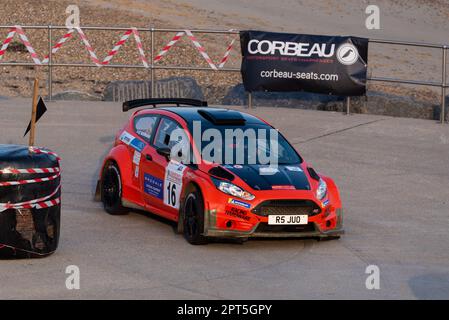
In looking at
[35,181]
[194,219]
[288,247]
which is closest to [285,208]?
[288,247]

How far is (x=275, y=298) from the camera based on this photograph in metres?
11.0

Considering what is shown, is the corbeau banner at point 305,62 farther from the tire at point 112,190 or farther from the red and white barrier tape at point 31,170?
the red and white barrier tape at point 31,170

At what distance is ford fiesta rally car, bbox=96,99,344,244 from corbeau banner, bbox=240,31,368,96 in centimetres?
794

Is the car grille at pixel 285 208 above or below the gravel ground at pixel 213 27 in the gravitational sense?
below

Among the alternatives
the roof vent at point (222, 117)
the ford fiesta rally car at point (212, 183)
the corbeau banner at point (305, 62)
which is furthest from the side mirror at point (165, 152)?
the corbeau banner at point (305, 62)

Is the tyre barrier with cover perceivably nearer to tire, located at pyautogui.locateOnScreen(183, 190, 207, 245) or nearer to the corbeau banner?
tire, located at pyautogui.locateOnScreen(183, 190, 207, 245)

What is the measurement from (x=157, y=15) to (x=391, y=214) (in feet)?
101

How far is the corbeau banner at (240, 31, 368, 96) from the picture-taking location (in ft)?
76.8

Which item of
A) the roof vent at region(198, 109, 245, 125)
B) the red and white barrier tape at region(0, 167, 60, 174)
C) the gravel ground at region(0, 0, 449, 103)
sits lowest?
the red and white barrier tape at region(0, 167, 60, 174)

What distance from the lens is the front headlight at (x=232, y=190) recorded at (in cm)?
1352

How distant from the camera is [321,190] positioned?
1396cm

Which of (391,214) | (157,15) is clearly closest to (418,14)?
(157,15)

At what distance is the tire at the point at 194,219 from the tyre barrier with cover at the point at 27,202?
1684 millimetres

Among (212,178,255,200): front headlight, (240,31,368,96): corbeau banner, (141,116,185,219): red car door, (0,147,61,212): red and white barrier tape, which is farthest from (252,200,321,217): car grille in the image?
(240,31,368,96): corbeau banner
